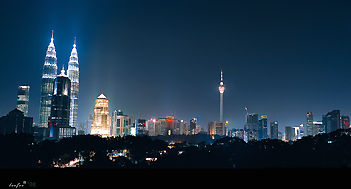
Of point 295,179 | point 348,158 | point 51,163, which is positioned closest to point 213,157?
point 348,158

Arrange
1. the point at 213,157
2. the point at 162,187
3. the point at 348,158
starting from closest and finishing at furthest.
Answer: the point at 162,187, the point at 348,158, the point at 213,157

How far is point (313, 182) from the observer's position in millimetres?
19250

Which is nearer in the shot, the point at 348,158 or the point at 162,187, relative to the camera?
the point at 162,187

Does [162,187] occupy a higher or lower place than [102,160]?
higher

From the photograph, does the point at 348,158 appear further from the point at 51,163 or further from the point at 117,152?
the point at 51,163

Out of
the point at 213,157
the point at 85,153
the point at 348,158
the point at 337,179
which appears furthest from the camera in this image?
the point at 213,157

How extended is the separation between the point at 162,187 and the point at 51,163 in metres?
95.5

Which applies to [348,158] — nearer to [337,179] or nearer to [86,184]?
[337,179]

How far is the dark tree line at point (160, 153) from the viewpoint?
100 m

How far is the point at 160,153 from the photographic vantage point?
13425 centimetres

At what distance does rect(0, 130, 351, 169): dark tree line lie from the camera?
100 meters

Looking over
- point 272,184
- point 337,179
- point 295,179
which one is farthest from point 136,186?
point 337,179

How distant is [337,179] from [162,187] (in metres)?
10.7

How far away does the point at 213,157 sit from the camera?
406 feet
